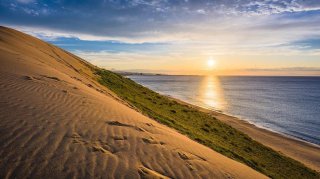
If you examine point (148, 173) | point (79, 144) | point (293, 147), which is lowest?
point (293, 147)

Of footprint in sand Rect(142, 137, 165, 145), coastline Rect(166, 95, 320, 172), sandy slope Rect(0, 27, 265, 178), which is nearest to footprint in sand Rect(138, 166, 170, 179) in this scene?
sandy slope Rect(0, 27, 265, 178)

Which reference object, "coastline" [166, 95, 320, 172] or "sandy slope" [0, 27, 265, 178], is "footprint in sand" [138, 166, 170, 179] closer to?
"sandy slope" [0, 27, 265, 178]

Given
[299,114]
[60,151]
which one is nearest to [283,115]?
[299,114]

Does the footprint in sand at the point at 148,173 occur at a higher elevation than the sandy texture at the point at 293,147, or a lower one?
higher

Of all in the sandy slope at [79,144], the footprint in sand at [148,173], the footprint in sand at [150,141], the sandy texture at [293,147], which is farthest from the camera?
the sandy texture at [293,147]

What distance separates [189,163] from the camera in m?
7.71

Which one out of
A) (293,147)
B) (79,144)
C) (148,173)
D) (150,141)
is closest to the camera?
(148,173)

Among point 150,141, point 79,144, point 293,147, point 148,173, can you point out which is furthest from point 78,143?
point 293,147

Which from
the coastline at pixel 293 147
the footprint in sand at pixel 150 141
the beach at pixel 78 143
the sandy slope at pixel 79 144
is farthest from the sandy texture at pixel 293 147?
the footprint in sand at pixel 150 141

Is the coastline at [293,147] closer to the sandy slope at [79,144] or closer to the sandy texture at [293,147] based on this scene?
the sandy texture at [293,147]

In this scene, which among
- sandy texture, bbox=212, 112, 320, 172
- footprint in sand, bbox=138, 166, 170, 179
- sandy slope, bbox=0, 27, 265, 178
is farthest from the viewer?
sandy texture, bbox=212, 112, 320, 172

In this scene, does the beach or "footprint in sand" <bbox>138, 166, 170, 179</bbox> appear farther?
"footprint in sand" <bbox>138, 166, 170, 179</bbox>

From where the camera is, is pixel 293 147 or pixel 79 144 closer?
pixel 79 144

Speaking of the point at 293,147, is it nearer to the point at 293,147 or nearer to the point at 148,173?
the point at 293,147
